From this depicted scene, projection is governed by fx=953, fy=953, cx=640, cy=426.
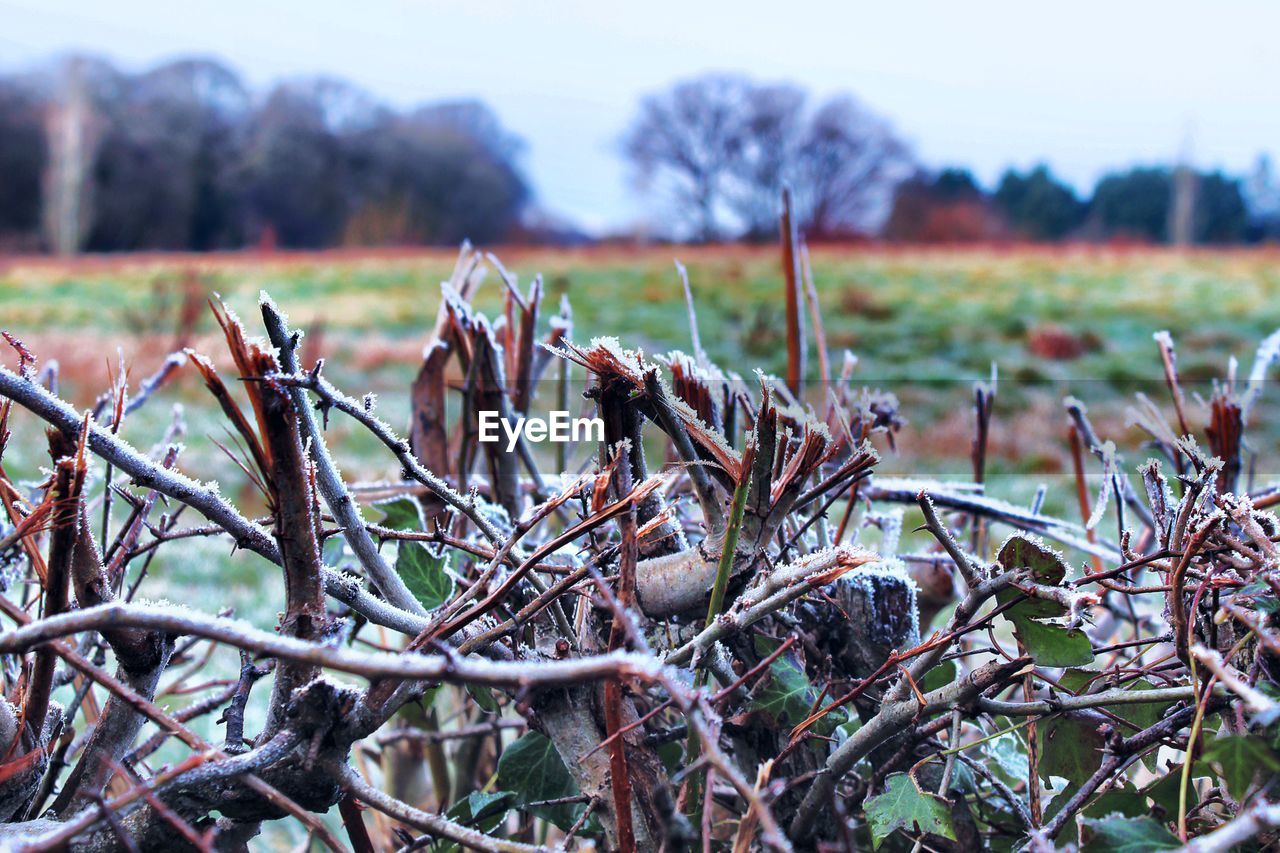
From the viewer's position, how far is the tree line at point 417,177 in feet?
54.4

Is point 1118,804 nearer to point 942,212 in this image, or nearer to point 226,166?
point 226,166

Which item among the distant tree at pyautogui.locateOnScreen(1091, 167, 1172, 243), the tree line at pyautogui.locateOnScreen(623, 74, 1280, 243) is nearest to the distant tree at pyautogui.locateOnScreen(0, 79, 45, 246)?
the tree line at pyautogui.locateOnScreen(623, 74, 1280, 243)

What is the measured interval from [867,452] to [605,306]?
10448mm

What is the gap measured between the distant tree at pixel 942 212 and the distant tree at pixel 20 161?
16.6 meters

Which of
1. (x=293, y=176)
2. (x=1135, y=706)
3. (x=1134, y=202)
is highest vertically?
(x=293, y=176)

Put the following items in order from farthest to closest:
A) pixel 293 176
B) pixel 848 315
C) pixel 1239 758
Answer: pixel 293 176, pixel 848 315, pixel 1239 758

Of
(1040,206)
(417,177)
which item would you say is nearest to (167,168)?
(417,177)

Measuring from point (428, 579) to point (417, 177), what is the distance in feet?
75.7

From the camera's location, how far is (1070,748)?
19.0 inches

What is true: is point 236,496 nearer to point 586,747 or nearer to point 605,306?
point 586,747

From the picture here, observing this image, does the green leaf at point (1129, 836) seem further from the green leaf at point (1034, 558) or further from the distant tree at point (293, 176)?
the distant tree at point (293, 176)

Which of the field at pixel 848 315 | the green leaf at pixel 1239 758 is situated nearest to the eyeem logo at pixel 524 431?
the green leaf at pixel 1239 758

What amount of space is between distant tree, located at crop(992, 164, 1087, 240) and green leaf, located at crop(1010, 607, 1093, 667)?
2248cm

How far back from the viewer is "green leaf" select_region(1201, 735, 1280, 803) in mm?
365
